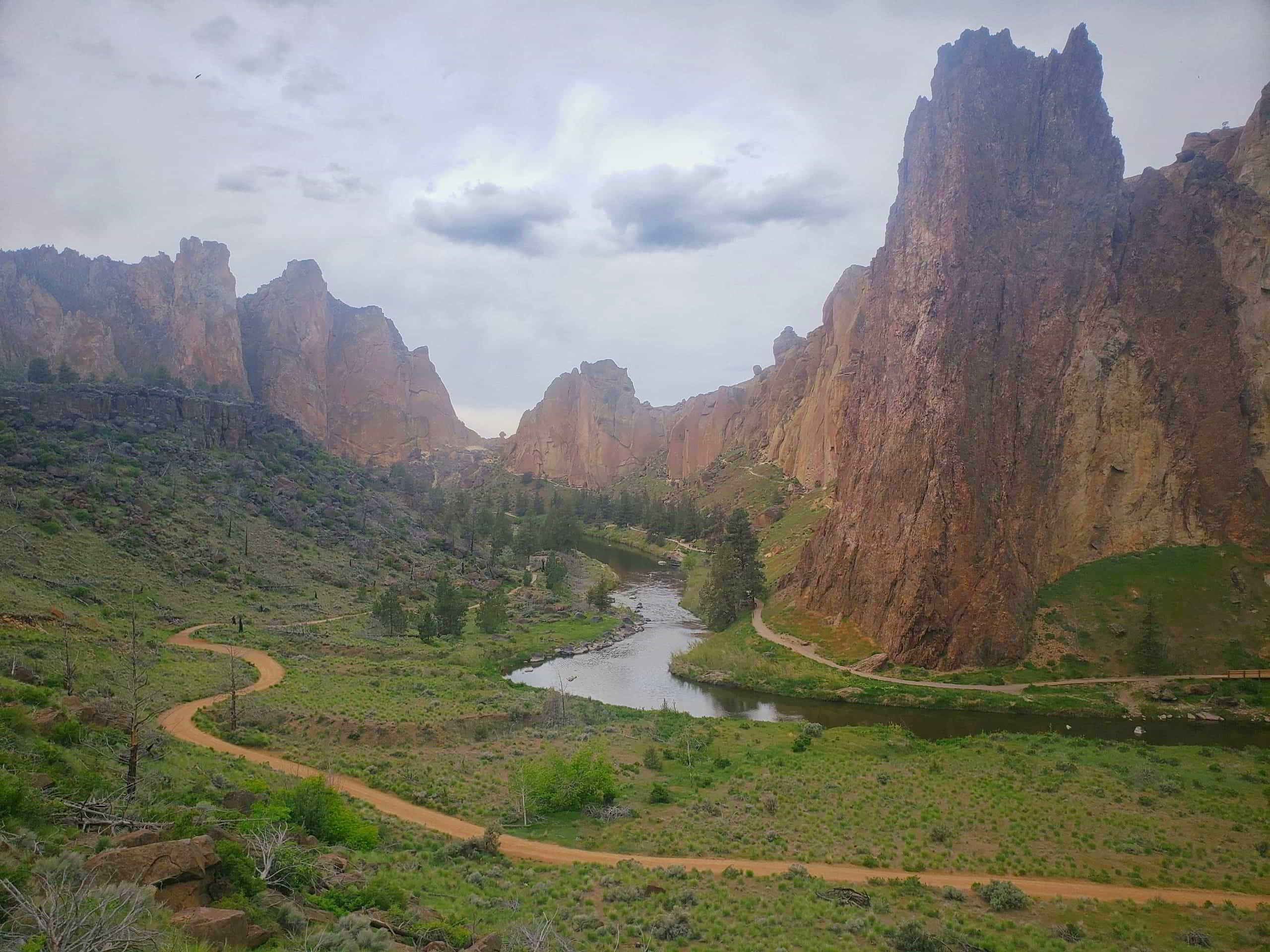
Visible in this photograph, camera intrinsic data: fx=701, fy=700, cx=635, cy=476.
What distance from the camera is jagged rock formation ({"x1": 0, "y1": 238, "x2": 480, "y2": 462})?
10756cm

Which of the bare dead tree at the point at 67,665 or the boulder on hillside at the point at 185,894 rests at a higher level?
the boulder on hillside at the point at 185,894

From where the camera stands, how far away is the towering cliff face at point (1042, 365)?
49938 mm

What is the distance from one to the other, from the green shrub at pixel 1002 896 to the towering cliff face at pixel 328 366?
145325 mm

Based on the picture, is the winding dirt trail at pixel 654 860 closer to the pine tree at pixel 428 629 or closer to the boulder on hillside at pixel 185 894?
the boulder on hillside at pixel 185 894

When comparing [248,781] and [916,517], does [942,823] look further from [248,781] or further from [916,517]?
[916,517]

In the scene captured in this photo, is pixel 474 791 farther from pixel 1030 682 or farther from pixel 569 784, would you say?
pixel 1030 682

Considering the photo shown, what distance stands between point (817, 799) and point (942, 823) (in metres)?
4.67

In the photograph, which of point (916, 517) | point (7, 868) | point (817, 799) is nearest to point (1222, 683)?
point (916, 517)

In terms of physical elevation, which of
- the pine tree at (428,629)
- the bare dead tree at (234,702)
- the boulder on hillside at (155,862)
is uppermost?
the boulder on hillside at (155,862)

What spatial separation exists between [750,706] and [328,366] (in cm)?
15920

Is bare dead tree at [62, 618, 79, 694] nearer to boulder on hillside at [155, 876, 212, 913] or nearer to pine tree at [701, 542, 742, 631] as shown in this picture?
boulder on hillside at [155, 876, 212, 913]

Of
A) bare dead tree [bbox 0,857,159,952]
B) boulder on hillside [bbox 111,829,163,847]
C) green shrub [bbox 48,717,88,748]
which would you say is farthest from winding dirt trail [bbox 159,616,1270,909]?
bare dead tree [bbox 0,857,159,952]

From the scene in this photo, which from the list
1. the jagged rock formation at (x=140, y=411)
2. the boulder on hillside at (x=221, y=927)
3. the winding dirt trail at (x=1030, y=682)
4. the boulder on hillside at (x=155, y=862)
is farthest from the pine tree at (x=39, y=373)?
the boulder on hillside at (x=221, y=927)

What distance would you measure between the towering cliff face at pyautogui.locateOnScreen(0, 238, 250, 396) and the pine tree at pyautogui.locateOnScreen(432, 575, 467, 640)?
74.5 metres
